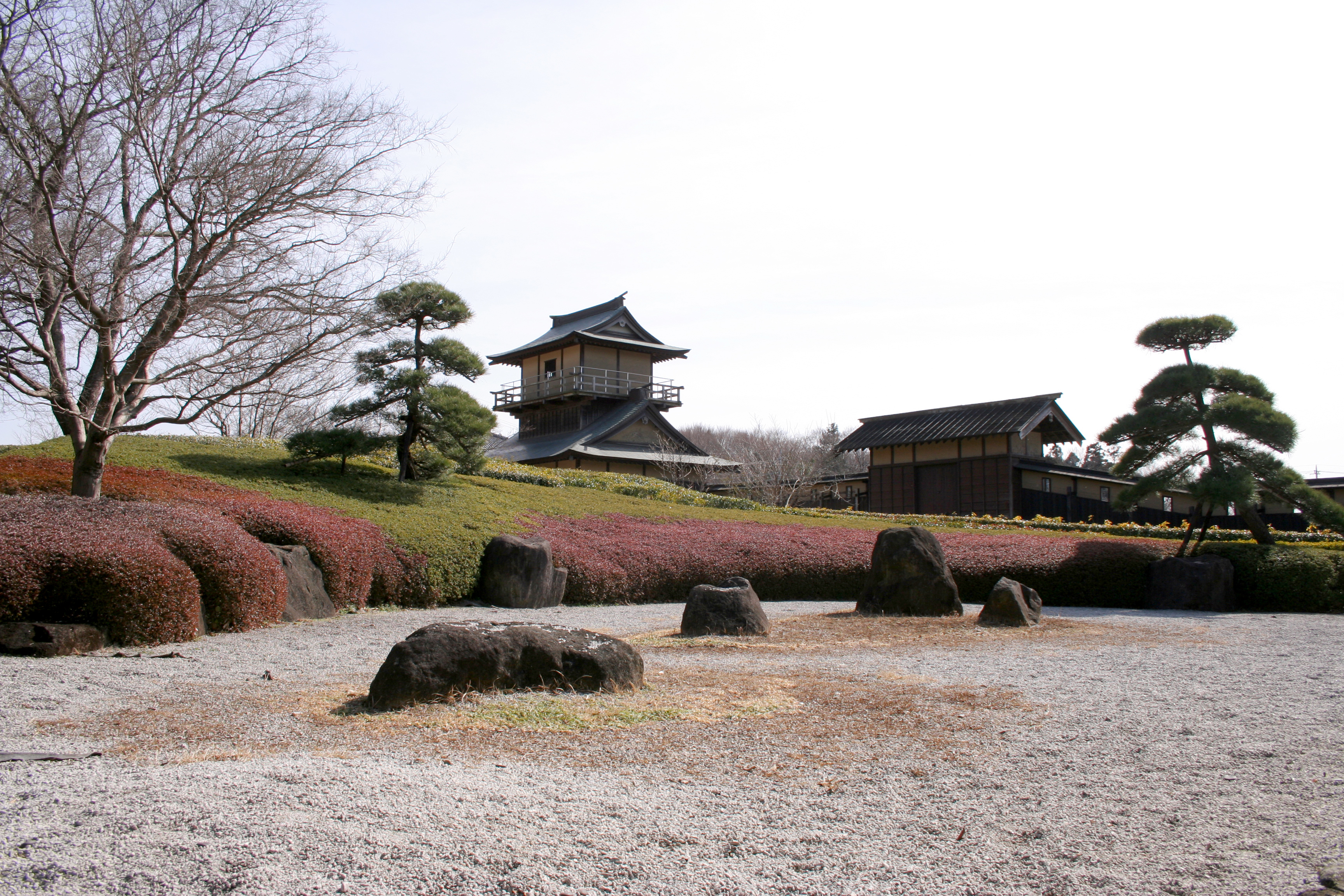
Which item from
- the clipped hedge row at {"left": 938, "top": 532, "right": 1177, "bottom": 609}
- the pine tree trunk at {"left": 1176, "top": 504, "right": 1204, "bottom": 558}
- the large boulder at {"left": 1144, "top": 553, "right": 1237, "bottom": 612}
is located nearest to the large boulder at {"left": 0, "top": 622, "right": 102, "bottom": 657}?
the clipped hedge row at {"left": 938, "top": 532, "right": 1177, "bottom": 609}

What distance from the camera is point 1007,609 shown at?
10.8 meters

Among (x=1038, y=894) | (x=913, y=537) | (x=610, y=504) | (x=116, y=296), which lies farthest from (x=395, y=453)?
(x=1038, y=894)

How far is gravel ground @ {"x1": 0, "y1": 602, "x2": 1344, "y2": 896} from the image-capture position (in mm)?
2973

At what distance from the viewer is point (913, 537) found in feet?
40.0

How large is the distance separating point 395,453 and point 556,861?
18.2m

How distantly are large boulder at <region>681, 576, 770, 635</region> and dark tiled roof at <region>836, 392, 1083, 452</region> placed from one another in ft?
67.8

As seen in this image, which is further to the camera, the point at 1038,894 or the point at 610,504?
the point at 610,504

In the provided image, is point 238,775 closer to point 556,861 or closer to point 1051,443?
point 556,861

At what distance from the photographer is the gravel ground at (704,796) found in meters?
2.97

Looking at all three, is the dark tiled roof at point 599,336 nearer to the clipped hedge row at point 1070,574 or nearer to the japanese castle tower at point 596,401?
the japanese castle tower at point 596,401

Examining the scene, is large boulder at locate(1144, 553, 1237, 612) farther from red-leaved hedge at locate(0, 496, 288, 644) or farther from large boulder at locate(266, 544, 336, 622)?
red-leaved hedge at locate(0, 496, 288, 644)

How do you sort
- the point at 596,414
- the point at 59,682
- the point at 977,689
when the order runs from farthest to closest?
the point at 596,414 → the point at 977,689 → the point at 59,682

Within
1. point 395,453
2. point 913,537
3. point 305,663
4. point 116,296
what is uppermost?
point 116,296

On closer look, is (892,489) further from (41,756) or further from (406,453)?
(41,756)
